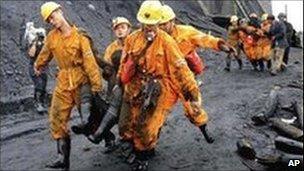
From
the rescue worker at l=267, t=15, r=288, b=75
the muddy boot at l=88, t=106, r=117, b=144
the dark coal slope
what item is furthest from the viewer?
the rescue worker at l=267, t=15, r=288, b=75

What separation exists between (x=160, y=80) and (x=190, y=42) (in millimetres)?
1416

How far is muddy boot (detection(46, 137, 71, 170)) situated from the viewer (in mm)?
8164

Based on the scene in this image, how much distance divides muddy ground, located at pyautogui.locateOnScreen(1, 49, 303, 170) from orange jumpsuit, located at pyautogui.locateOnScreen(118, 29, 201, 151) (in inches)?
25.9

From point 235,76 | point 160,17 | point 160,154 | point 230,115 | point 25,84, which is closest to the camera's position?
point 160,17

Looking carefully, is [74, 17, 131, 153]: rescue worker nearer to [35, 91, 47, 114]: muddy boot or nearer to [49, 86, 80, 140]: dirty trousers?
[49, 86, 80, 140]: dirty trousers

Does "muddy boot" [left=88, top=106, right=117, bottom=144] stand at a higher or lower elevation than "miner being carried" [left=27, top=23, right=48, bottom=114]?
higher

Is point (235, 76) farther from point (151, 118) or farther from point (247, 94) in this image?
point (151, 118)

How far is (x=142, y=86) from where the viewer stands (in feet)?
25.8

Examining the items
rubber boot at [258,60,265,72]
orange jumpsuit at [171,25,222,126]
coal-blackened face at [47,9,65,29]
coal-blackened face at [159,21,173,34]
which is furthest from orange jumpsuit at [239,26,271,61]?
coal-blackened face at [47,9,65,29]

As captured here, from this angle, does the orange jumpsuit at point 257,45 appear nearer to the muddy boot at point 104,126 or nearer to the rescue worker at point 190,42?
the rescue worker at point 190,42

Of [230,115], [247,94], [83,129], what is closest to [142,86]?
[83,129]

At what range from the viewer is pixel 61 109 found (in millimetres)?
8008

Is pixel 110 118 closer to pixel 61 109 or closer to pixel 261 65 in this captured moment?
pixel 61 109

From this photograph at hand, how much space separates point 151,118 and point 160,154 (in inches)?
51.2
